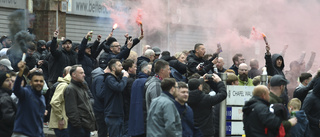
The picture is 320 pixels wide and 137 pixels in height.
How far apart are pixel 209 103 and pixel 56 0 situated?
12.2m

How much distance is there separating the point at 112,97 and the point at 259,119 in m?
3.90

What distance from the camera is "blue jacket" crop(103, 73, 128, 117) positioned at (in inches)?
434

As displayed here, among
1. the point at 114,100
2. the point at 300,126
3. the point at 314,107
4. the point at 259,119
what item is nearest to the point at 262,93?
the point at 259,119

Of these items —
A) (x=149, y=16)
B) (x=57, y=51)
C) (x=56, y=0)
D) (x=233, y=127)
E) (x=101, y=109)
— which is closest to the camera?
(x=233, y=127)

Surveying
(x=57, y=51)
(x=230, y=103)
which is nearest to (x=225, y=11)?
(x=57, y=51)

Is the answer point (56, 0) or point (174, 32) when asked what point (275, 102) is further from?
point (174, 32)

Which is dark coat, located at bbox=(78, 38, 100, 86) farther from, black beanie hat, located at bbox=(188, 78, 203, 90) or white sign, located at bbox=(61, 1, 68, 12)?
white sign, located at bbox=(61, 1, 68, 12)

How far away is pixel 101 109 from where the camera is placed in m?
11.8

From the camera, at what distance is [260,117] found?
7.97 m

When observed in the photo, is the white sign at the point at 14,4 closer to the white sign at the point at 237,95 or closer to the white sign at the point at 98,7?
the white sign at the point at 98,7

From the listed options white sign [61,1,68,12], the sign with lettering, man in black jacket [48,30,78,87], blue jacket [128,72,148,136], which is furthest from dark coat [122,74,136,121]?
white sign [61,1,68,12]

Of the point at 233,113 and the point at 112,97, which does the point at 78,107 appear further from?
the point at 233,113

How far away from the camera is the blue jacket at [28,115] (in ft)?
29.2

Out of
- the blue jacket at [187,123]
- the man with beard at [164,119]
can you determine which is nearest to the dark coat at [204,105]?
the blue jacket at [187,123]
